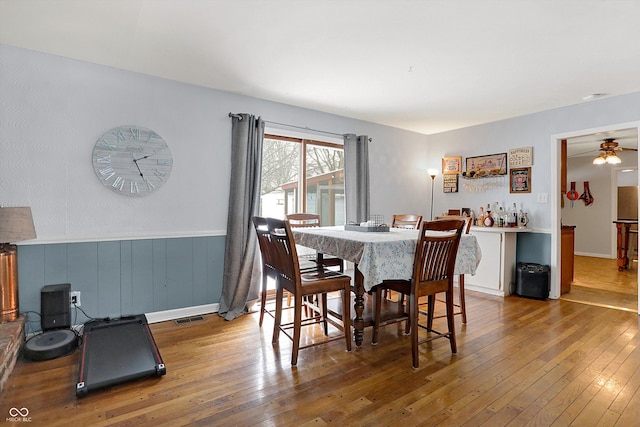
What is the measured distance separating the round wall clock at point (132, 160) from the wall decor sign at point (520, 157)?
419 cm

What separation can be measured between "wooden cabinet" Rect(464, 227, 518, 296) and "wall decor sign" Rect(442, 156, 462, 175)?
114 centimetres

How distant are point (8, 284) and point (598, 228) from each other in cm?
936

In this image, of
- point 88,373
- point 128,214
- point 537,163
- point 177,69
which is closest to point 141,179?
point 128,214

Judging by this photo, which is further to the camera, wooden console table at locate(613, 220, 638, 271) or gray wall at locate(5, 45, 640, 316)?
wooden console table at locate(613, 220, 638, 271)

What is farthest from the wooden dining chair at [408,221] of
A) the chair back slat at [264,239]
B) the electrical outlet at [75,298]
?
the electrical outlet at [75,298]

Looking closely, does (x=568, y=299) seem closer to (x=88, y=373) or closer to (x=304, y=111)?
(x=304, y=111)

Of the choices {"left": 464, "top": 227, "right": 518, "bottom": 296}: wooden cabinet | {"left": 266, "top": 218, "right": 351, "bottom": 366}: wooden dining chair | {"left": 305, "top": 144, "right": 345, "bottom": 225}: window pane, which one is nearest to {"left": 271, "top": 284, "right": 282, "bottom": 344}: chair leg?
{"left": 266, "top": 218, "right": 351, "bottom": 366}: wooden dining chair

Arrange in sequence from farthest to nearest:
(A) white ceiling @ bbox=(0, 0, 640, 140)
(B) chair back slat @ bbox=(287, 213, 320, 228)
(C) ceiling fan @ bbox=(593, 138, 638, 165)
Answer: (C) ceiling fan @ bbox=(593, 138, 638, 165), (B) chair back slat @ bbox=(287, 213, 320, 228), (A) white ceiling @ bbox=(0, 0, 640, 140)

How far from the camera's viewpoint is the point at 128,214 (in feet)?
10.2

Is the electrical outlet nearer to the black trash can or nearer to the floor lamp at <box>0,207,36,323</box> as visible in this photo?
the floor lamp at <box>0,207,36,323</box>

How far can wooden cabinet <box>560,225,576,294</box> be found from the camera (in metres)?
4.24

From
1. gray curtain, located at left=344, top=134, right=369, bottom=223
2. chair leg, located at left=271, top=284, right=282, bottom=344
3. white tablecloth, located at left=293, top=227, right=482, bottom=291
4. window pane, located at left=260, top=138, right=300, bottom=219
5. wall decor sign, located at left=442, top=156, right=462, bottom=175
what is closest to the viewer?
white tablecloth, located at left=293, top=227, right=482, bottom=291

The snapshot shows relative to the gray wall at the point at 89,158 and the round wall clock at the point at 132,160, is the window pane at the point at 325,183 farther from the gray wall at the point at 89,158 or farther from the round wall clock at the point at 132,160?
the round wall clock at the point at 132,160

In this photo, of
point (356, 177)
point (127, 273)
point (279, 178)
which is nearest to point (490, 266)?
point (356, 177)
